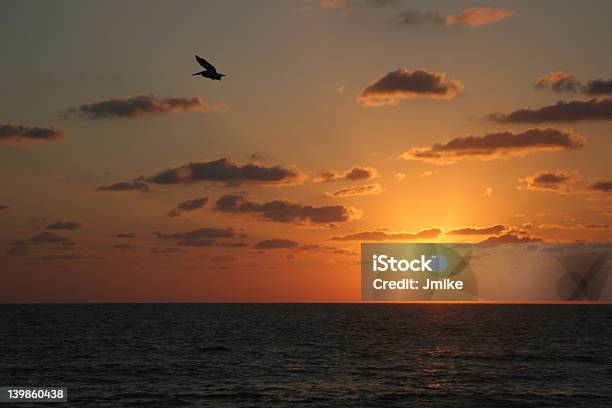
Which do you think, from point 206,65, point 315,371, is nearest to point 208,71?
point 206,65

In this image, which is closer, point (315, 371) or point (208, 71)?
point (208, 71)

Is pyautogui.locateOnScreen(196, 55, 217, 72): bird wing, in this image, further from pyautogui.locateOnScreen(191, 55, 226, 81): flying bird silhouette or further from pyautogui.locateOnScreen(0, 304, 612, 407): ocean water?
pyautogui.locateOnScreen(0, 304, 612, 407): ocean water

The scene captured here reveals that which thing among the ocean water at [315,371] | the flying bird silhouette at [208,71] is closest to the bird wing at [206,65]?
the flying bird silhouette at [208,71]

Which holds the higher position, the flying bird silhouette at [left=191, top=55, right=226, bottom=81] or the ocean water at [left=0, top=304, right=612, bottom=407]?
the flying bird silhouette at [left=191, top=55, right=226, bottom=81]

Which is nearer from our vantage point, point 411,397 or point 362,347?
point 411,397

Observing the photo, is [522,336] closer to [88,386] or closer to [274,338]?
[274,338]

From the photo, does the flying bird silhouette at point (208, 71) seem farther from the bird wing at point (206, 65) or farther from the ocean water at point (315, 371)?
A: the ocean water at point (315, 371)

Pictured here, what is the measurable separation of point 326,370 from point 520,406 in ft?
81.2

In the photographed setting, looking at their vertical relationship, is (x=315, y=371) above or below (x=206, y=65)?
below

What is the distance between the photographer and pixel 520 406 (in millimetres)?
60031

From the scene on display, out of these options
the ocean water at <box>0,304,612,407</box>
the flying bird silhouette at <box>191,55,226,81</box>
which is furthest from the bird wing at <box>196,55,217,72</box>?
the ocean water at <box>0,304,612,407</box>

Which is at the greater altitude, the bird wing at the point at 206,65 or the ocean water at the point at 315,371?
the bird wing at the point at 206,65

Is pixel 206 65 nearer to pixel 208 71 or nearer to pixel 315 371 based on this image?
pixel 208 71

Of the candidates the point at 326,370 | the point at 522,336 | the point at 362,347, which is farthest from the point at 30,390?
the point at 522,336
